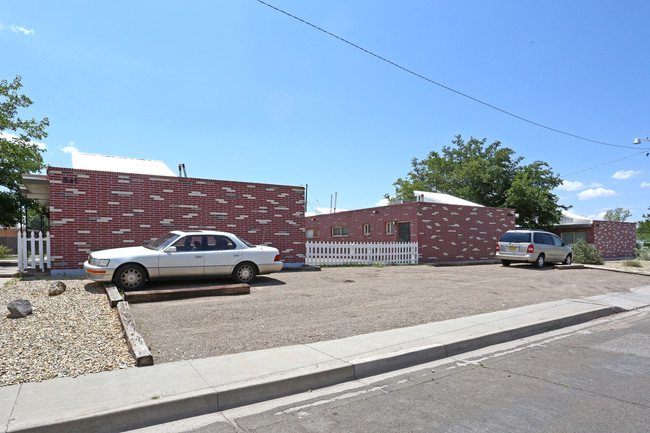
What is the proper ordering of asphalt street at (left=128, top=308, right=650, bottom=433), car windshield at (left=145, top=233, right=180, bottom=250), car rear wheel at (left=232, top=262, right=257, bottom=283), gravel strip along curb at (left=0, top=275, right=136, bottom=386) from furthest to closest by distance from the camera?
car rear wheel at (left=232, top=262, right=257, bottom=283) → car windshield at (left=145, top=233, right=180, bottom=250) → gravel strip along curb at (left=0, top=275, right=136, bottom=386) → asphalt street at (left=128, top=308, right=650, bottom=433)

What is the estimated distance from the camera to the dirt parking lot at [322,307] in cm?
618

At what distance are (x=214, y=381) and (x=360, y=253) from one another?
48.1 ft

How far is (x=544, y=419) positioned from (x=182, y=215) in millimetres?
12335

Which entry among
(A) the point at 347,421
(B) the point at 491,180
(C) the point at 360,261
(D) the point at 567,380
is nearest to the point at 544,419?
(D) the point at 567,380

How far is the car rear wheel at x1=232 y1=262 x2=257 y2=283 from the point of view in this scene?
11062 millimetres

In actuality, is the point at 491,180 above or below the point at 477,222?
above

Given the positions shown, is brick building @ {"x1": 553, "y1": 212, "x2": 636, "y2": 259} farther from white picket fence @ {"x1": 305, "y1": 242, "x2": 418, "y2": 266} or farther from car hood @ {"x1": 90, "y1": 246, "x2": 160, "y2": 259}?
car hood @ {"x1": 90, "y1": 246, "x2": 160, "y2": 259}

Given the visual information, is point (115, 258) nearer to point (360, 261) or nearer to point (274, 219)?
point (274, 219)

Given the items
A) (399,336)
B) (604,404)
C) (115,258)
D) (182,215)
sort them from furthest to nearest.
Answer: (182,215) < (115,258) < (399,336) < (604,404)

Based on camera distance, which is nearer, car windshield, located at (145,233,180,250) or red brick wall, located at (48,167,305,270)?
car windshield, located at (145,233,180,250)

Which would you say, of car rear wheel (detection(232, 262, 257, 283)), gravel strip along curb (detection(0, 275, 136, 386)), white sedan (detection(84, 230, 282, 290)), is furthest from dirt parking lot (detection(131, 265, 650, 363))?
white sedan (detection(84, 230, 282, 290))

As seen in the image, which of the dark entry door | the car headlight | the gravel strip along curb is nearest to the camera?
the gravel strip along curb

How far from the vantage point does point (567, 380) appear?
483cm

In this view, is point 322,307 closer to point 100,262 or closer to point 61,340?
point 61,340
